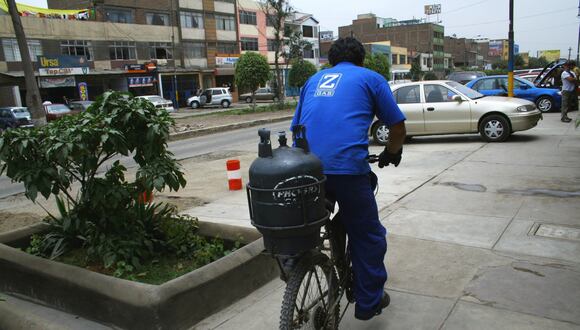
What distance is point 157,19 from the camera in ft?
163

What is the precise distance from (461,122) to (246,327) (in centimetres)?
948

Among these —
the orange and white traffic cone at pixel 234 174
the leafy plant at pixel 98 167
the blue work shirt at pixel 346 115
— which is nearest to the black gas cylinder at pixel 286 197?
the blue work shirt at pixel 346 115

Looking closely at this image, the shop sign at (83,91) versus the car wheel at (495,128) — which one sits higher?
the shop sign at (83,91)

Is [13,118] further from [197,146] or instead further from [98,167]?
[98,167]

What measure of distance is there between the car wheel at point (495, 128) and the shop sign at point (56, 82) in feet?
123

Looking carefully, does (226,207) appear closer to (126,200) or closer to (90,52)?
(126,200)

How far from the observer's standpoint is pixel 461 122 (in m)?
11.6

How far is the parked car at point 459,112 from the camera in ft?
36.7

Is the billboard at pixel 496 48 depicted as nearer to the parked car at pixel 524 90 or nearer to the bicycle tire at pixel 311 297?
the parked car at pixel 524 90

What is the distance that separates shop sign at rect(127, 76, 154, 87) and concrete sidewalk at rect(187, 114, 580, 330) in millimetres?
40282

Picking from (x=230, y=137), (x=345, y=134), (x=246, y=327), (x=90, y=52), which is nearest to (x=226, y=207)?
(x=246, y=327)

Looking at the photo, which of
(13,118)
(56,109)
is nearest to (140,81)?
(56,109)

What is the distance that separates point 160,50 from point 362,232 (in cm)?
4989

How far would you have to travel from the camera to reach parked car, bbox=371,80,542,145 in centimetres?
1118
